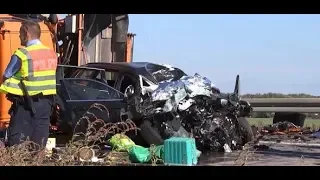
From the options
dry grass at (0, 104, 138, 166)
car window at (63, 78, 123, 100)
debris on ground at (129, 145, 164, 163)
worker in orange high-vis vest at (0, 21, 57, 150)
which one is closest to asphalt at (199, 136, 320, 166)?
debris on ground at (129, 145, 164, 163)

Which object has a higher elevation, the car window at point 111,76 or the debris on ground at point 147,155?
the car window at point 111,76

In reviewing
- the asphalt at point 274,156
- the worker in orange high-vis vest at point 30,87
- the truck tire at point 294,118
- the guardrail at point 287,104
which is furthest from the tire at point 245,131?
the truck tire at point 294,118

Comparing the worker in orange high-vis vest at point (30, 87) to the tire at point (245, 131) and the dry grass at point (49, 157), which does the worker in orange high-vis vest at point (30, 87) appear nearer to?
the dry grass at point (49, 157)

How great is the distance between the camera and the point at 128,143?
22.4 feet

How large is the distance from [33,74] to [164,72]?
3.48 meters

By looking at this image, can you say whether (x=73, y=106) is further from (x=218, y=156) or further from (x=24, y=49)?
(x=24, y=49)

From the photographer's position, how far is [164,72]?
8328 millimetres

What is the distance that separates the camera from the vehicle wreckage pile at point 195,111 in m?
7.52

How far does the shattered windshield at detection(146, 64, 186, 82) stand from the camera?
8117mm

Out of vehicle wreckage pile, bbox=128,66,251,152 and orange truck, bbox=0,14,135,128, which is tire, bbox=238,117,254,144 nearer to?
vehicle wreckage pile, bbox=128,66,251,152

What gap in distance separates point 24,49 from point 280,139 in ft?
19.7

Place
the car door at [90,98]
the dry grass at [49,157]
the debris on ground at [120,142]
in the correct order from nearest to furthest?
the dry grass at [49,157] < the debris on ground at [120,142] < the car door at [90,98]

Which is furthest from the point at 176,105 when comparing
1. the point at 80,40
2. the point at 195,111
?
the point at 80,40
